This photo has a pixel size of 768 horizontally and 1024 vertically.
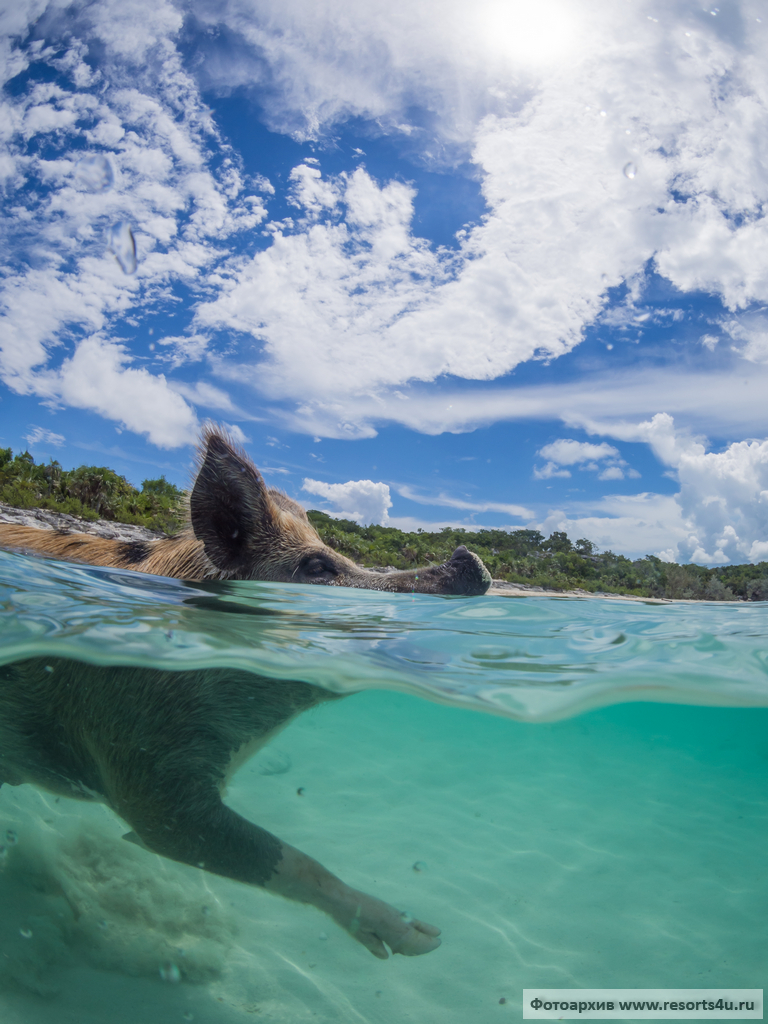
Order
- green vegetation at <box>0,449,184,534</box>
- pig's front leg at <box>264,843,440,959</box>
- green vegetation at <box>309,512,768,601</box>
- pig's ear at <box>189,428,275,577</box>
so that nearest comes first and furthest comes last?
pig's front leg at <box>264,843,440,959</box> → pig's ear at <box>189,428,275,577</box> → green vegetation at <box>0,449,184,534</box> → green vegetation at <box>309,512,768,601</box>

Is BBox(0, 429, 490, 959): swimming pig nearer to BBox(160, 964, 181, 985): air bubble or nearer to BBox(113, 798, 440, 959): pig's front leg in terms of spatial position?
BBox(113, 798, 440, 959): pig's front leg

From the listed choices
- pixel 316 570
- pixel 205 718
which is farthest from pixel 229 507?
pixel 205 718

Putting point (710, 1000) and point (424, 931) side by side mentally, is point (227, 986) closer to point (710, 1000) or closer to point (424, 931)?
point (424, 931)

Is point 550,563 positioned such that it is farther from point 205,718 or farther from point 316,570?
point 205,718

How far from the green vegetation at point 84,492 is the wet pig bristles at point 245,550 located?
995cm

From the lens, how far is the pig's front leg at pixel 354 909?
10.1 feet

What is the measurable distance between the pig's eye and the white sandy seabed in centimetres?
111

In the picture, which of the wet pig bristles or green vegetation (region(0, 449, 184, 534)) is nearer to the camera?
the wet pig bristles

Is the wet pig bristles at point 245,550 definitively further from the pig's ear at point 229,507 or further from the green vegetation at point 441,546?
the green vegetation at point 441,546

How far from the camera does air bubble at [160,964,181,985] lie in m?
3.13

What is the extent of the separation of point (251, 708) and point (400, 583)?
1766 millimetres

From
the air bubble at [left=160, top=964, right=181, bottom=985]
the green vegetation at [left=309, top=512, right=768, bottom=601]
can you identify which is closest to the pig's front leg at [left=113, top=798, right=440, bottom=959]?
the air bubble at [left=160, top=964, right=181, bottom=985]

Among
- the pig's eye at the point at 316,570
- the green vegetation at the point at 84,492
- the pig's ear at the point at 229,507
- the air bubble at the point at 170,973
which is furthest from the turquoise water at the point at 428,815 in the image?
the green vegetation at the point at 84,492

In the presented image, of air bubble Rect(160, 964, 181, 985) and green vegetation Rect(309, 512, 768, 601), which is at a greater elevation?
green vegetation Rect(309, 512, 768, 601)
